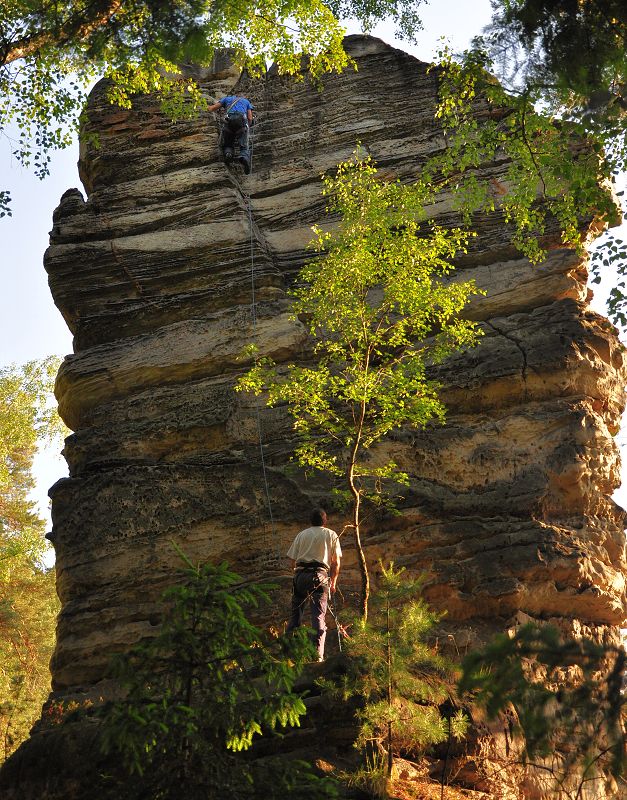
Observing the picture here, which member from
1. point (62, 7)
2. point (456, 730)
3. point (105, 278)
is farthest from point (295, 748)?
point (105, 278)

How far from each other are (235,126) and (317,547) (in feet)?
36.0

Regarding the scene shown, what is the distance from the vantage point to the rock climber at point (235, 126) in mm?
18359

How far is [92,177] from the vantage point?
62.6ft

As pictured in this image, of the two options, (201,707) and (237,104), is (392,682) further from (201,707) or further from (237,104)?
(237,104)

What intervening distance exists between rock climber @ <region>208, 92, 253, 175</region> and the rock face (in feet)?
1.17

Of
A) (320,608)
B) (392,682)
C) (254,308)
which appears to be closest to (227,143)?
(254,308)

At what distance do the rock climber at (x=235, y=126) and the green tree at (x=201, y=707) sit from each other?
1329 centimetres

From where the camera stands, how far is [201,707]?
661cm

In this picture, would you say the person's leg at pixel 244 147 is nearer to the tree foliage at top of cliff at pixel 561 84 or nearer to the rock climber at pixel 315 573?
the tree foliage at top of cliff at pixel 561 84

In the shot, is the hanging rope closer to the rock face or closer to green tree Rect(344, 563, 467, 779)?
the rock face

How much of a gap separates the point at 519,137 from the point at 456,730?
6.82 meters

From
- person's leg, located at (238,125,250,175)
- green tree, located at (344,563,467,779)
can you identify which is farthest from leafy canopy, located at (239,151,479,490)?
person's leg, located at (238,125,250,175)

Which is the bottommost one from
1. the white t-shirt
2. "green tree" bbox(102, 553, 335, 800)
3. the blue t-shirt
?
"green tree" bbox(102, 553, 335, 800)

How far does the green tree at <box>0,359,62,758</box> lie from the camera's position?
18922mm
